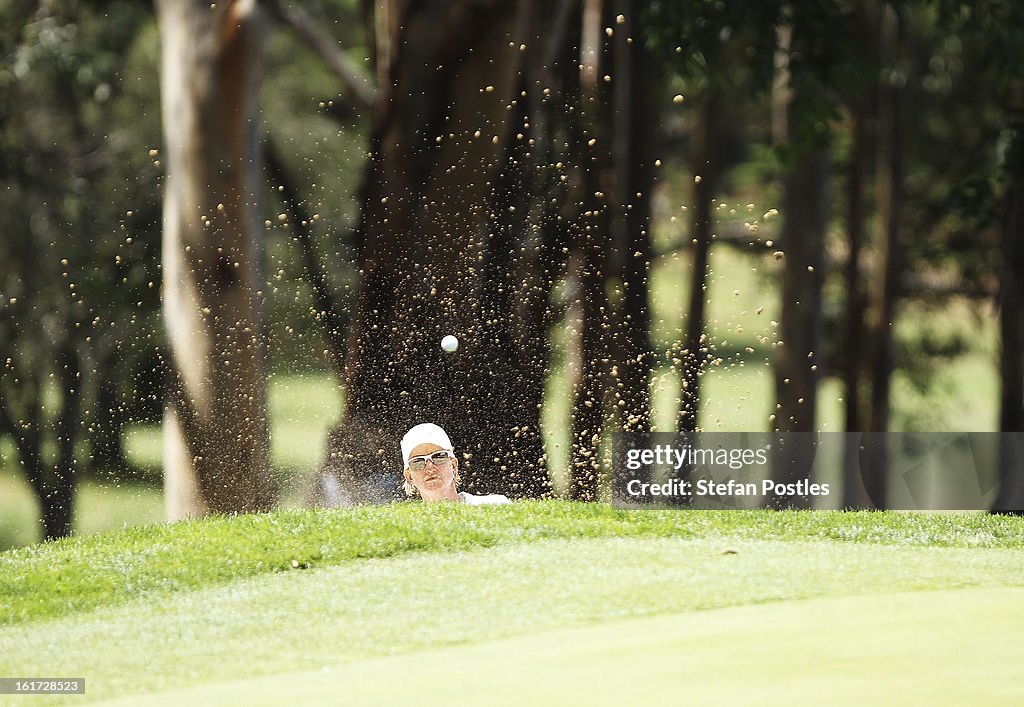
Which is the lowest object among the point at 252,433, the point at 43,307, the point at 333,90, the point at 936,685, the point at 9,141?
the point at 936,685

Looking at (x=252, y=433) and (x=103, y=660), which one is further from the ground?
(x=252, y=433)

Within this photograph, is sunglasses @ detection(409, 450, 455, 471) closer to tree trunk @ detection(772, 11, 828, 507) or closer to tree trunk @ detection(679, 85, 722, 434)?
tree trunk @ detection(679, 85, 722, 434)

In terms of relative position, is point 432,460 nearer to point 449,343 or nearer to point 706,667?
point 449,343

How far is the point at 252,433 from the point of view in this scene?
1097cm

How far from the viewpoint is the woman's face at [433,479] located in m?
8.46

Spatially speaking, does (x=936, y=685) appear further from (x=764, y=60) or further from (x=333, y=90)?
(x=333, y=90)

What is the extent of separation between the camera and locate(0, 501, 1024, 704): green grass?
484 centimetres

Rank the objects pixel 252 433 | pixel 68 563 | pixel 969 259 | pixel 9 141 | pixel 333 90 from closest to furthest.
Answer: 1. pixel 68 563
2. pixel 252 433
3. pixel 9 141
4. pixel 969 259
5. pixel 333 90

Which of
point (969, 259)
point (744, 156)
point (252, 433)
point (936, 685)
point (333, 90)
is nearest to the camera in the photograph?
point (936, 685)

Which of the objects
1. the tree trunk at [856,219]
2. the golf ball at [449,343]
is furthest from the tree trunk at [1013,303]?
the golf ball at [449,343]

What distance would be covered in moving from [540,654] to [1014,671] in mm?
1567

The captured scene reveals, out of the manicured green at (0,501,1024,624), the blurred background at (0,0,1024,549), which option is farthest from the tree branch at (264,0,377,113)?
the manicured green at (0,501,1024,624)

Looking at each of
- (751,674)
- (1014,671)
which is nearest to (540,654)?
(751,674)

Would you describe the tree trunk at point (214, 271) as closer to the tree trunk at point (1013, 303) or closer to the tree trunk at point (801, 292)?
the tree trunk at point (801, 292)
